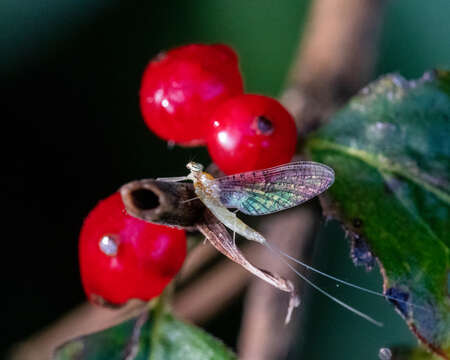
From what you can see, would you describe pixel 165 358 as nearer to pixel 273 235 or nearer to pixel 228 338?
pixel 273 235

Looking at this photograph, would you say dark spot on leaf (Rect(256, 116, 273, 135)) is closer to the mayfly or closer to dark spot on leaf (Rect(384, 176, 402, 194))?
the mayfly

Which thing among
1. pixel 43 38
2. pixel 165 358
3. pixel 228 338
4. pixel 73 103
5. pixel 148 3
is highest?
pixel 148 3

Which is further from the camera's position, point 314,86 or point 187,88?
point 314,86

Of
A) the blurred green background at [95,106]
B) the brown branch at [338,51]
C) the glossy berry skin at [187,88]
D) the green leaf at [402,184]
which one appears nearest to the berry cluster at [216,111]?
the glossy berry skin at [187,88]

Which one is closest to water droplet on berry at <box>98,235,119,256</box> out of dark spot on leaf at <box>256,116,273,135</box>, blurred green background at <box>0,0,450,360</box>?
dark spot on leaf at <box>256,116,273,135</box>

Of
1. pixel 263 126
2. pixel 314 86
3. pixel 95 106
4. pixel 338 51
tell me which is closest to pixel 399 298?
pixel 263 126

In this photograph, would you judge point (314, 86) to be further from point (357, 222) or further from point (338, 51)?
point (357, 222)

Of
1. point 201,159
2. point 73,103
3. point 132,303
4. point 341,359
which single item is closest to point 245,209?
point 132,303
